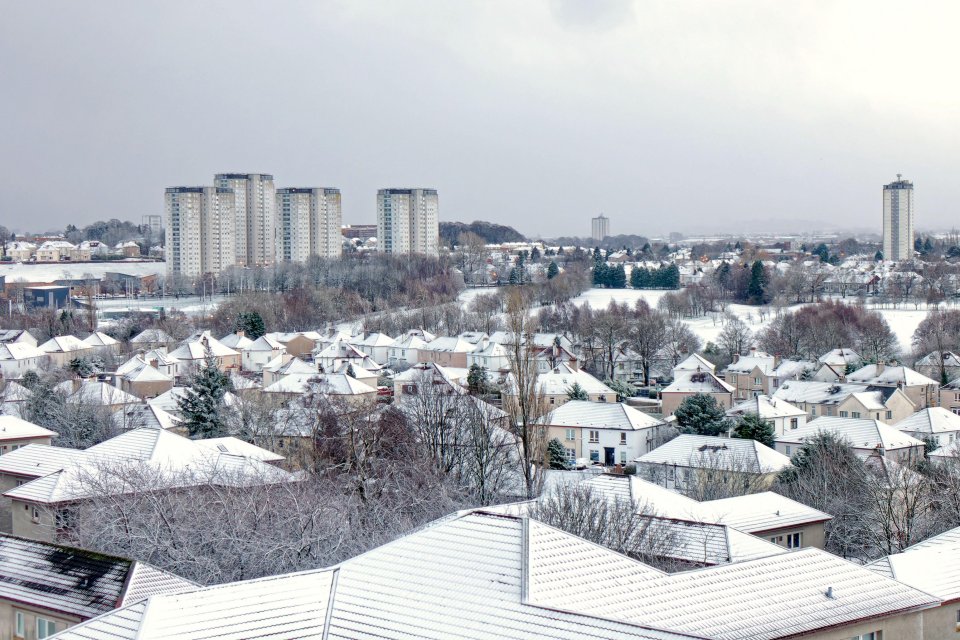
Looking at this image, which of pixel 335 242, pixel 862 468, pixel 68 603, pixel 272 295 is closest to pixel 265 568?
pixel 68 603

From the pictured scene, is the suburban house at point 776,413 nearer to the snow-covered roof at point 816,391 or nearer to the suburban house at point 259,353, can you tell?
the snow-covered roof at point 816,391

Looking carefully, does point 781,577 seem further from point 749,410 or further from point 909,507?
point 749,410

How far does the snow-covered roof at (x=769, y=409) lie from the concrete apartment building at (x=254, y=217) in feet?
205

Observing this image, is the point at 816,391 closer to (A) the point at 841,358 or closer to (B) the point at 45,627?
(A) the point at 841,358

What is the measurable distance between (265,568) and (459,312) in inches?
1668

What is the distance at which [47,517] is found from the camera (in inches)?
590

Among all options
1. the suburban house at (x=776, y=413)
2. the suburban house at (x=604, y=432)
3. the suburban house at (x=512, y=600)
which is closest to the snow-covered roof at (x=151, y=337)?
the suburban house at (x=604, y=432)

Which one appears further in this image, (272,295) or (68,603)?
(272,295)

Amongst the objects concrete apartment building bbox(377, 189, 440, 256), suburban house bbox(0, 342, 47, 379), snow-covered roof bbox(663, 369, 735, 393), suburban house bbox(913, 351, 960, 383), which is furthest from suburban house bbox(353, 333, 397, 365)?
concrete apartment building bbox(377, 189, 440, 256)

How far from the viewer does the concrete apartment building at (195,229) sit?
78.4 m

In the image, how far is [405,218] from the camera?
91.1 m

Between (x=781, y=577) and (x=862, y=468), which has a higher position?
(x=781, y=577)

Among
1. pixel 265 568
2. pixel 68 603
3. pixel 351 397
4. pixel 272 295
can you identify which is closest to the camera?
pixel 68 603

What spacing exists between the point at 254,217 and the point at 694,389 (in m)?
61.0
